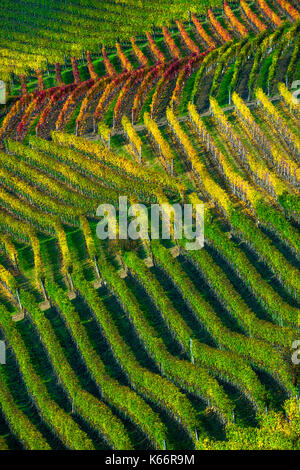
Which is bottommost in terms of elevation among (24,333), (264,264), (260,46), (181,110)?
(24,333)

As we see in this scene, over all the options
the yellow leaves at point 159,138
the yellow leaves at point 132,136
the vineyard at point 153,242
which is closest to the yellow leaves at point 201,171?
the vineyard at point 153,242

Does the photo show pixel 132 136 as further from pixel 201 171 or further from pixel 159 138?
pixel 201 171

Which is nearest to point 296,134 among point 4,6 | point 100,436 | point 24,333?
A: point 24,333

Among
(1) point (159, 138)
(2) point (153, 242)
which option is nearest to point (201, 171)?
(1) point (159, 138)

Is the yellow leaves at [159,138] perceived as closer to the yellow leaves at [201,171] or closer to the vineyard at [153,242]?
the vineyard at [153,242]

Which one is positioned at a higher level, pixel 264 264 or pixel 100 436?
pixel 264 264

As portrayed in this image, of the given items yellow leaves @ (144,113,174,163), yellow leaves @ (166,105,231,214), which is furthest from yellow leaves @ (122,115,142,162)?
yellow leaves @ (166,105,231,214)

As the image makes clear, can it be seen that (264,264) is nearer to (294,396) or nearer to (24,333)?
(294,396)

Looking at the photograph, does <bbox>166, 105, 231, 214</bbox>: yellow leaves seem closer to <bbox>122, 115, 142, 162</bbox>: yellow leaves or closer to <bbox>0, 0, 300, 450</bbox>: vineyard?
<bbox>0, 0, 300, 450</bbox>: vineyard
